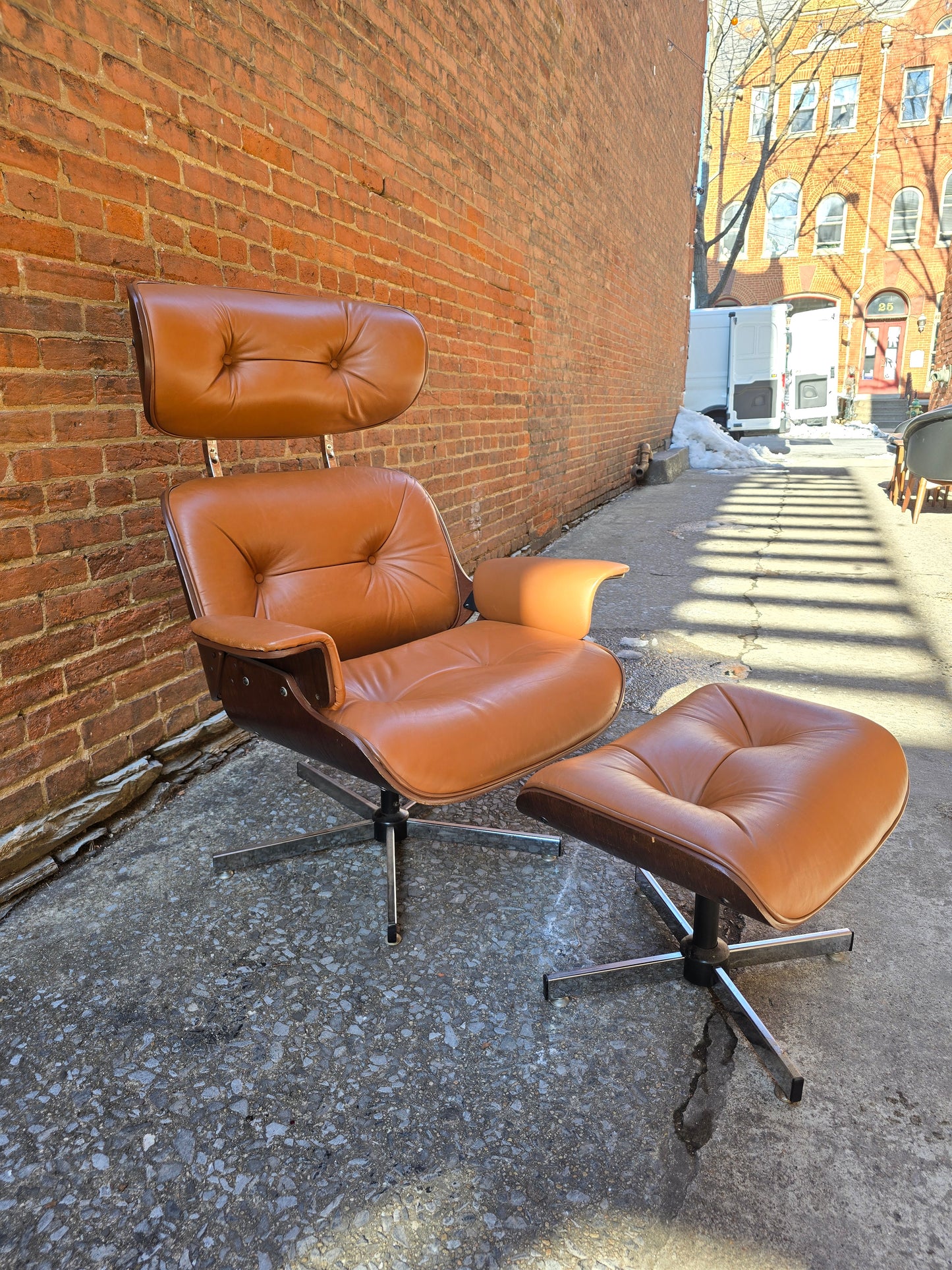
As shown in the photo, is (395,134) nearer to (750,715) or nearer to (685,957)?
(750,715)

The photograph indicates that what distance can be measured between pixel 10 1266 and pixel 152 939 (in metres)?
0.64

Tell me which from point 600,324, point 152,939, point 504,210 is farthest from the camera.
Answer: point 600,324

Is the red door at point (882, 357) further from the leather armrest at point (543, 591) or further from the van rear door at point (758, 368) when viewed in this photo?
the leather armrest at point (543, 591)

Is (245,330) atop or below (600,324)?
below

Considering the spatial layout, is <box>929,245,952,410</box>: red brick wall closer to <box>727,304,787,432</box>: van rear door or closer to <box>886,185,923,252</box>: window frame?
<box>727,304,787,432</box>: van rear door

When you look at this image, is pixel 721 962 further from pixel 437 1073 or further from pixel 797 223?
pixel 797 223

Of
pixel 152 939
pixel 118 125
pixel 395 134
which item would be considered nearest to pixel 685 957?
pixel 152 939

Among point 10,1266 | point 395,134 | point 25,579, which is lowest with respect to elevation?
point 10,1266

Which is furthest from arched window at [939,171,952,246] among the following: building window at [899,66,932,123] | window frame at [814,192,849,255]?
window frame at [814,192,849,255]

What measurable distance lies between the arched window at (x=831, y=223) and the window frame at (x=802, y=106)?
170 centimetres

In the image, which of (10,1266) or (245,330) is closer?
(10,1266)

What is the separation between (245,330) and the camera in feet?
6.16

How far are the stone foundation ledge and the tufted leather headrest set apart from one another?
2.90ft

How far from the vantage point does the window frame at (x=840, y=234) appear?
20625 mm
